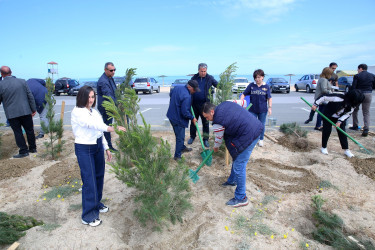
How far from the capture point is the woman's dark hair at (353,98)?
4.47m

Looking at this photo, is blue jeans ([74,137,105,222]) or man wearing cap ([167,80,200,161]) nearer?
blue jeans ([74,137,105,222])

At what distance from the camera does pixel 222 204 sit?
3.41 meters

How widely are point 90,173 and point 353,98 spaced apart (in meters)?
4.65

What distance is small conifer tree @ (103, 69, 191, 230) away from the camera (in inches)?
103

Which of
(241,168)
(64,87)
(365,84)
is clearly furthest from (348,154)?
(64,87)

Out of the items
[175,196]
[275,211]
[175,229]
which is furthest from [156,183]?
[275,211]

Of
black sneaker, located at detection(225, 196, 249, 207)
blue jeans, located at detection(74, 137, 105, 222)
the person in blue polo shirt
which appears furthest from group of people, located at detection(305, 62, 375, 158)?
blue jeans, located at detection(74, 137, 105, 222)

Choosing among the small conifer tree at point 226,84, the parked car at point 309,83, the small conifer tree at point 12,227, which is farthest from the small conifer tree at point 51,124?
the parked car at point 309,83

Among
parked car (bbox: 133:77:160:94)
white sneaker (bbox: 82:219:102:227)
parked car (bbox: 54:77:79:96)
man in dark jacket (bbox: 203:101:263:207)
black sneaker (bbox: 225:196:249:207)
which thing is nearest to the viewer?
white sneaker (bbox: 82:219:102:227)

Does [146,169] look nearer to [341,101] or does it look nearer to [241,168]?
[241,168]

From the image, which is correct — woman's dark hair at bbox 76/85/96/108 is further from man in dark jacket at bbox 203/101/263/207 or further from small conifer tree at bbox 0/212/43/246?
small conifer tree at bbox 0/212/43/246

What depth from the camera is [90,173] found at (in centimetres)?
277

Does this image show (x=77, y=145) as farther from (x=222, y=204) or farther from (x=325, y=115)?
(x=325, y=115)

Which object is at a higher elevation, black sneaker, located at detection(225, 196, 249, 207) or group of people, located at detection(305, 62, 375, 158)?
group of people, located at detection(305, 62, 375, 158)
